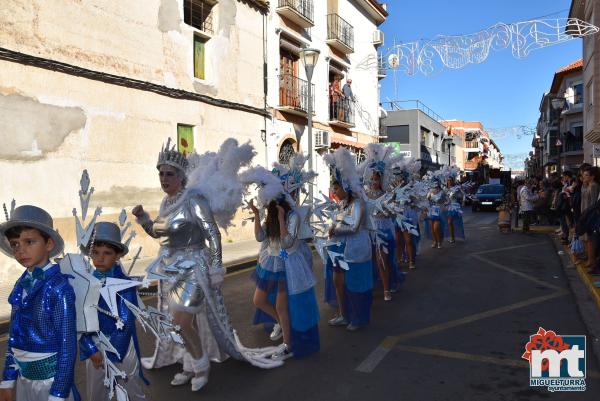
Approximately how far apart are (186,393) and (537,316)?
446cm

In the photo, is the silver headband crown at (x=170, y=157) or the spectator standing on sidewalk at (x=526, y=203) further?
the spectator standing on sidewalk at (x=526, y=203)

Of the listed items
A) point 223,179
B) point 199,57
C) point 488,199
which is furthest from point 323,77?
point 223,179

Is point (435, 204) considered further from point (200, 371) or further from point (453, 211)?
point (200, 371)

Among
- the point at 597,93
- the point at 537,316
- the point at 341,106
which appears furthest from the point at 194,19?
the point at 597,93

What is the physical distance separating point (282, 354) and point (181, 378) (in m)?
1.02

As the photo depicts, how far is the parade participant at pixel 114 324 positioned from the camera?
2.69 m

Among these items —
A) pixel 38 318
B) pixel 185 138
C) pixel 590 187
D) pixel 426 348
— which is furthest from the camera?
pixel 185 138

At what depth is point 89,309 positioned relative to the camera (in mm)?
2383

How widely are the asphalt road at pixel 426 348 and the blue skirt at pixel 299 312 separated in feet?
0.46

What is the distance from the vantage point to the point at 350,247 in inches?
224

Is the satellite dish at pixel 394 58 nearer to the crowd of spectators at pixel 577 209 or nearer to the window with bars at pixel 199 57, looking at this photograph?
the crowd of spectators at pixel 577 209

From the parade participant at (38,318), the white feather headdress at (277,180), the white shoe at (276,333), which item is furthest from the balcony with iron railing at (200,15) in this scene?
the parade participant at (38,318)

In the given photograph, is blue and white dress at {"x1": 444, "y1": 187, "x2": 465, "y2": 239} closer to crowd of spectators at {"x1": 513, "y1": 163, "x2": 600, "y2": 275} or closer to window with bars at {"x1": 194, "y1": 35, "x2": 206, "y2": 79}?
crowd of spectators at {"x1": 513, "y1": 163, "x2": 600, "y2": 275}

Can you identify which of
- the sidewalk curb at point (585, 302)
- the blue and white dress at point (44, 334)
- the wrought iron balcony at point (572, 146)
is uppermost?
the wrought iron balcony at point (572, 146)
